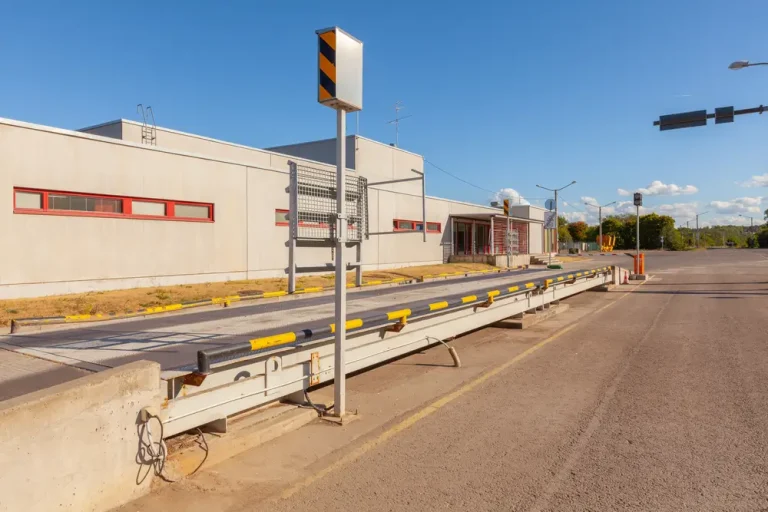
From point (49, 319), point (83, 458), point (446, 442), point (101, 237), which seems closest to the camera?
point (83, 458)

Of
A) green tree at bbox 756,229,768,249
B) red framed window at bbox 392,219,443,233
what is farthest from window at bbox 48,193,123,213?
green tree at bbox 756,229,768,249

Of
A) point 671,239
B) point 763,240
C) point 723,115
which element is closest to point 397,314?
point 723,115

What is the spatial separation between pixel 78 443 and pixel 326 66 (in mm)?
3832

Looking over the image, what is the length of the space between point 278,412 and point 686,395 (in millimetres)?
4904

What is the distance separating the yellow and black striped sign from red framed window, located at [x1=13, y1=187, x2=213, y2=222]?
12.5 m

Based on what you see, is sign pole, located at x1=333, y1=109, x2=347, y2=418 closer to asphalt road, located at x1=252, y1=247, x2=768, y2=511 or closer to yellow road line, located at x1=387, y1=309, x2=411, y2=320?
asphalt road, located at x1=252, y1=247, x2=768, y2=511

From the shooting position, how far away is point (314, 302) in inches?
446

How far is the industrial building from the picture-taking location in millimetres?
13602

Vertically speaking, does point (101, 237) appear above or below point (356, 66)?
below

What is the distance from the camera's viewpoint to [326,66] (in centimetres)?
499

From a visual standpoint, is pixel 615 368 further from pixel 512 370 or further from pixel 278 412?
pixel 278 412

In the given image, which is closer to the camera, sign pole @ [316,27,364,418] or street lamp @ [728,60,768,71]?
sign pole @ [316,27,364,418]

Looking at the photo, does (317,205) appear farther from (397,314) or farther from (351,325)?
(351,325)

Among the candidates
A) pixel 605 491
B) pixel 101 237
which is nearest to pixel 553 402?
pixel 605 491
